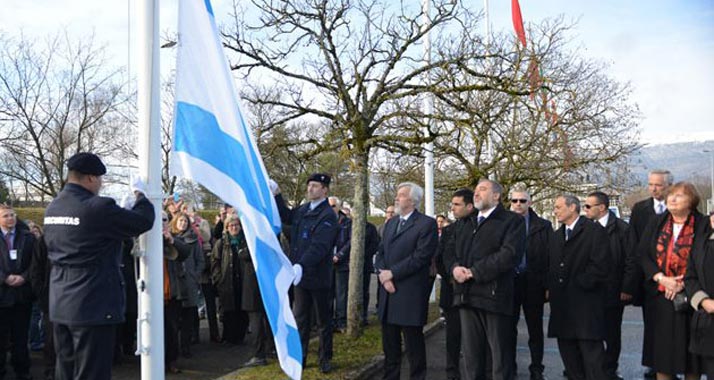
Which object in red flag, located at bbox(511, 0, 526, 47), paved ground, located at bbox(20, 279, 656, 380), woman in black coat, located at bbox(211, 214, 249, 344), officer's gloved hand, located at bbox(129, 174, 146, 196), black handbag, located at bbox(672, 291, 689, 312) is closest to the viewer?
officer's gloved hand, located at bbox(129, 174, 146, 196)

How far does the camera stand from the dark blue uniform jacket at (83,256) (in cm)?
486

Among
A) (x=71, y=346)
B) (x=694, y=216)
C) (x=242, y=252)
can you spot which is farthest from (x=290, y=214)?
(x=694, y=216)

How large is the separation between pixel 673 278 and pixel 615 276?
1.71m

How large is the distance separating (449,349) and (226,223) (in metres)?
3.50

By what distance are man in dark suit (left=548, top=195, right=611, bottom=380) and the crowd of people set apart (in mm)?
11

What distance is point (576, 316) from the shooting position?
670 centimetres

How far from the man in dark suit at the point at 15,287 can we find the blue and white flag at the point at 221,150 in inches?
163

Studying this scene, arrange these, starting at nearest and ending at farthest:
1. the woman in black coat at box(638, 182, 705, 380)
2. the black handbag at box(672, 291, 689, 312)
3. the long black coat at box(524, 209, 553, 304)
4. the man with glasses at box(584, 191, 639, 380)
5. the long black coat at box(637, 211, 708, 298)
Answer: the black handbag at box(672, 291, 689, 312), the woman in black coat at box(638, 182, 705, 380), the long black coat at box(637, 211, 708, 298), the man with glasses at box(584, 191, 639, 380), the long black coat at box(524, 209, 553, 304)

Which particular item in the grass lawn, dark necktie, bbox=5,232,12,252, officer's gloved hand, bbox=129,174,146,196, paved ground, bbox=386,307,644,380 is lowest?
paved ground, bbox=386,307,644,380

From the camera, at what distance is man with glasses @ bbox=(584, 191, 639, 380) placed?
7.26 metres

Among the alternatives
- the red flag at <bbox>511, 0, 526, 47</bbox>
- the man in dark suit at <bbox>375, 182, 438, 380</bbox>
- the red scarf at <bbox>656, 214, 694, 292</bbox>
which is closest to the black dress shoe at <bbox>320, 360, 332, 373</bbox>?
the man in dark suit at <bbox>375, 182, 438, 380</bbox>

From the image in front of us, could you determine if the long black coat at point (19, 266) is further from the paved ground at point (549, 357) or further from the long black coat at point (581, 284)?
the long black coat at point (581, 284)

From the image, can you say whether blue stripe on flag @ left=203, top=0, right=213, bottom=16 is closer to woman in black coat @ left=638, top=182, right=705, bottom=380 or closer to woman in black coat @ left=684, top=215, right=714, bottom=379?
woman in black coat @ left=638, top=182, right=705, bottom=380

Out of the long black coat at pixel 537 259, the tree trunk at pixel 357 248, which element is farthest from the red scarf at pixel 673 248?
the tree trunk at pixel 357 248
